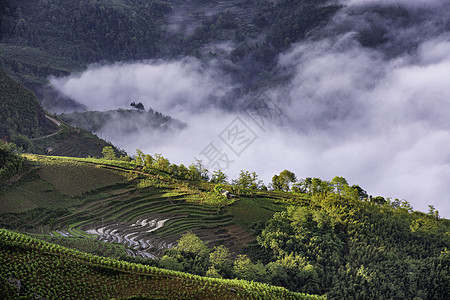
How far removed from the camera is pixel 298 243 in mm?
29328

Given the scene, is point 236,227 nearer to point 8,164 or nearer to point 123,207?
point 123,207

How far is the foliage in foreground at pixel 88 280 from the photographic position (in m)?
19.0

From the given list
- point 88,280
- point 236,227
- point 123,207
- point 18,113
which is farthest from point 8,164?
point 18,113

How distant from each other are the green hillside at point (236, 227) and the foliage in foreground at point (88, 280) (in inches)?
128

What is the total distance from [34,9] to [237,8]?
8548 centimetres

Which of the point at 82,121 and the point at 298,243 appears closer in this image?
the point at 298,243

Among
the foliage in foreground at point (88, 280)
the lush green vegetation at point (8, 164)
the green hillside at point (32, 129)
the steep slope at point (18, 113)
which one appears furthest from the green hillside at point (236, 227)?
the steep slope at point (18, 113)

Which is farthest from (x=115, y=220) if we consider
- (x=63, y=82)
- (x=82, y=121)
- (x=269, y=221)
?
(x=63, y=82)

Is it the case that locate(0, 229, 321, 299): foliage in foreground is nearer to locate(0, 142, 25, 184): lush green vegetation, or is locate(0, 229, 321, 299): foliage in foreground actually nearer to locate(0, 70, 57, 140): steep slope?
locate(0, 142, 25, 184): lush green vegetation

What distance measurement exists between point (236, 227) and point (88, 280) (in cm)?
1530

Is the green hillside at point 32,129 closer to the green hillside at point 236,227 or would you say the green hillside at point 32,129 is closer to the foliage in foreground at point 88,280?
the green hillside at point 236,227

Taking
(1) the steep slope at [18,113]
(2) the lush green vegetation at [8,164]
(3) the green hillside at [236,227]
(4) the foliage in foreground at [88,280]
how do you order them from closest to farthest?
(4) the foliage in foreground at [88,280] → (3) the green hillside at [236,227] → (2) the lush green vegetation at [8,164] → (1) the steep slope at [18,113]

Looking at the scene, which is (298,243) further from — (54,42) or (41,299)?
(54,42)

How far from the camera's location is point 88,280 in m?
19.8
